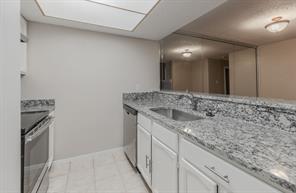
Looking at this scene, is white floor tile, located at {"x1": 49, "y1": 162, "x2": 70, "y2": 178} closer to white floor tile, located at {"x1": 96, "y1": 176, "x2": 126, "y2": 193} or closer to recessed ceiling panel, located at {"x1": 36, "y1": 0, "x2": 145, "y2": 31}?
white floor tile, located at {"x1": 96, "y1": 176, "x2": 126, "y2": 193}

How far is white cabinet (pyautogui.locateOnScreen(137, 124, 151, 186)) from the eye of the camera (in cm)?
166

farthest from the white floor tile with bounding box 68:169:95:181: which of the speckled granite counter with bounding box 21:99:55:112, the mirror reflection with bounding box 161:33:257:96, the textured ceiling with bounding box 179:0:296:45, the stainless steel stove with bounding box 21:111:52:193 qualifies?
the textured ceiling with bounding box 179:0:296:45

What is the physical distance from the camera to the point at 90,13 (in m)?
1.90

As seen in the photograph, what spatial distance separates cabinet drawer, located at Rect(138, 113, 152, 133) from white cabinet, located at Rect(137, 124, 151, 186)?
0.04 meters

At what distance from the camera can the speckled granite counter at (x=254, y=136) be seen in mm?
578

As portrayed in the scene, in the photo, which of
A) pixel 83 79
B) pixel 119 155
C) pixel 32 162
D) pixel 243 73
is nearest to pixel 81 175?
pixel 119 155

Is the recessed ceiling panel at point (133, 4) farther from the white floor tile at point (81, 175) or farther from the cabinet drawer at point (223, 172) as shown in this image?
the white floor tile at point (81, 175)

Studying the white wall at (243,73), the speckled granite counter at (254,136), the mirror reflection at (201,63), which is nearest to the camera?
the speckled granite counter at (254,136)

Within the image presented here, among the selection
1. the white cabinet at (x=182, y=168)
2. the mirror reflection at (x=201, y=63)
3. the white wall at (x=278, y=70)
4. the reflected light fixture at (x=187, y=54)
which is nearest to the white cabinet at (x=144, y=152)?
the white cabinet at (x=182, y=168)

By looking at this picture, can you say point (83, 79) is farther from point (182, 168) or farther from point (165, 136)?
point (182, 168)

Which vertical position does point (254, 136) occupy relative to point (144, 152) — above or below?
above

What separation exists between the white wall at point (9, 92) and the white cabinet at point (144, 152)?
3.67 ft

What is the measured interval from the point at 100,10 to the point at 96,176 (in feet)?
6.84

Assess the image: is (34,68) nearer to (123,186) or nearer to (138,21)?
(138,21)
